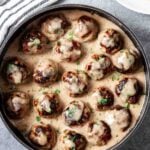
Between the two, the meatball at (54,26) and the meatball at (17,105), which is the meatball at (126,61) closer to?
the meatball at (54,26)

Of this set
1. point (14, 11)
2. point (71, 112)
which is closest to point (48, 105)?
point (71, 112)

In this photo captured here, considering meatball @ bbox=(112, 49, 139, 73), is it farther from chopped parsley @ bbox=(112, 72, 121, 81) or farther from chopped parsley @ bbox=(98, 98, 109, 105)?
chopped parsley @ bbox=(98, 98, 109, 105)

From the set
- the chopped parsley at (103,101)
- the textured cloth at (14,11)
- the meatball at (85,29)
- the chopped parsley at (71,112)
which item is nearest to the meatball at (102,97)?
the chopped parsley at (103,101)

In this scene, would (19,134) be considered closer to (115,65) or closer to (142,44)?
(115,65)

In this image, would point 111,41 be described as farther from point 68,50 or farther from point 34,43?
point 34,43

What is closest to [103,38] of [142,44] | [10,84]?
[142,44]

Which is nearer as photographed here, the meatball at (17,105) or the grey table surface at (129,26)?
the meatball at (17,105)
